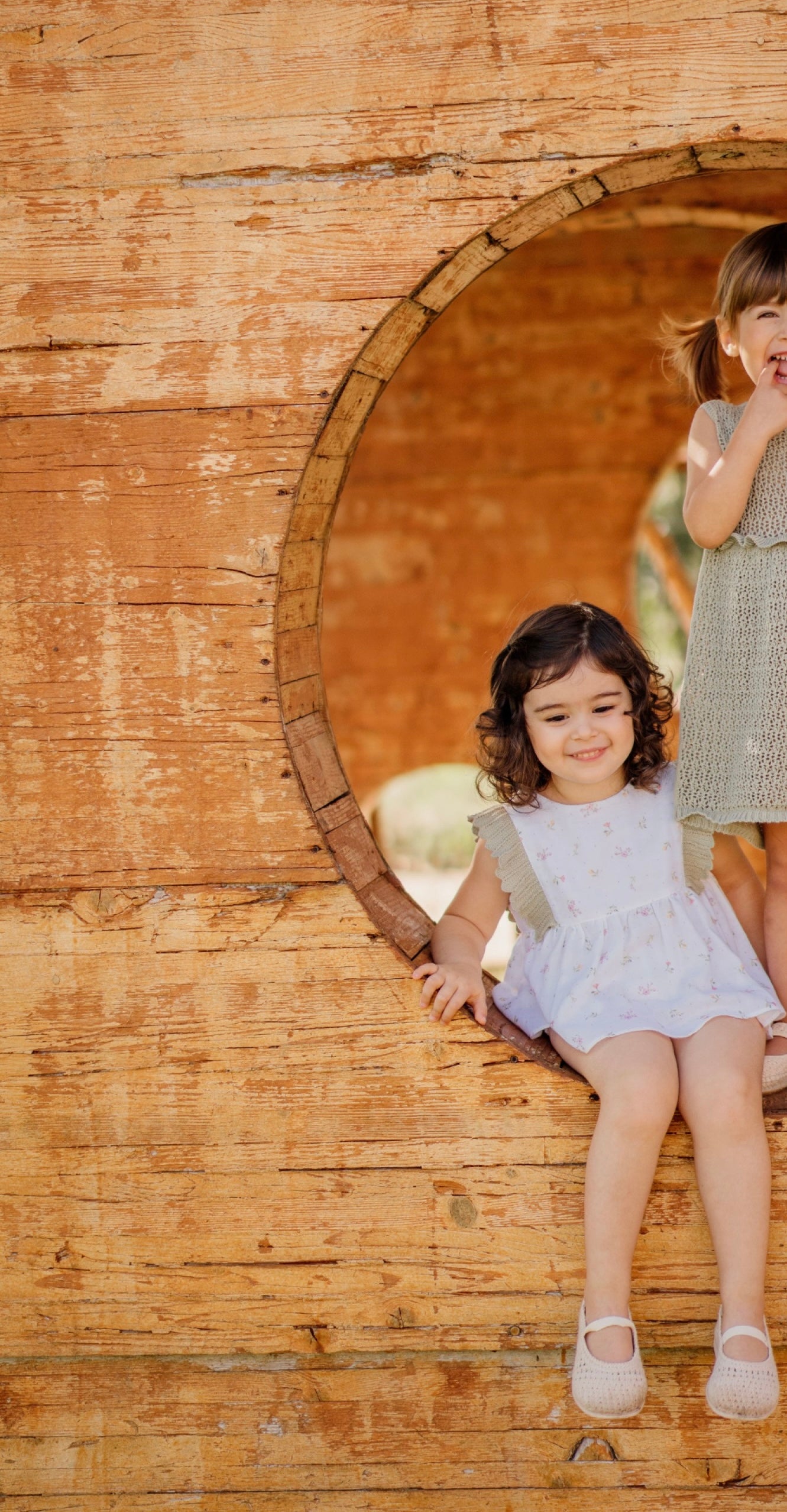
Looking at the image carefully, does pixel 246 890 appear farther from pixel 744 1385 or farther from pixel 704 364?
pixel 704 364

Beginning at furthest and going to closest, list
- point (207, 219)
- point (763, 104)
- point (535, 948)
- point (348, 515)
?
Result: point (348, 515) < point (535, 948) < point (207, 219) < point (763, 104)

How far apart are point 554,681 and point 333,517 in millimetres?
471

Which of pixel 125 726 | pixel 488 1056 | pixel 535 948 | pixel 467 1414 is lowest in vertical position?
pixel 467 1414

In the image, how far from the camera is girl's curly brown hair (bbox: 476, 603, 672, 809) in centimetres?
215

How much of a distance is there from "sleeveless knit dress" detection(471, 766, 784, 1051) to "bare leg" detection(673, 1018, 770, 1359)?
0.31 ft

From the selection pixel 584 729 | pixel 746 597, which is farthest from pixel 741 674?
pixel 584 729

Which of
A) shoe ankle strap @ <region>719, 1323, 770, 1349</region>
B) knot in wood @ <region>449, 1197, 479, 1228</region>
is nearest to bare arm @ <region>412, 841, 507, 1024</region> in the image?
knot in wood @ <region>449, 1197, 479, 1228</region>

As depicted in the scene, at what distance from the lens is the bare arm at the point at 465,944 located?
187 cm

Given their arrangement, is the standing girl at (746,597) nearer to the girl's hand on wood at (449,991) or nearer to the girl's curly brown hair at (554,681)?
the girl's curly brown hair at (554,681)

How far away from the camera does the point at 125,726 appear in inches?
76.3

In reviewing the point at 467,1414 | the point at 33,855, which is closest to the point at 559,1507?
the point at 467,1414

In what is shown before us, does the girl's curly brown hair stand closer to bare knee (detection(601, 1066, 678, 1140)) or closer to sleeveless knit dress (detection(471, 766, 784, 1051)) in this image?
sleeveless knit dress (detection(471, 766, 784, 1051))

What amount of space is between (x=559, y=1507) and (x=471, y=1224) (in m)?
0.43

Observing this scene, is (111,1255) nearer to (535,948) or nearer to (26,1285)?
(26,1285)
